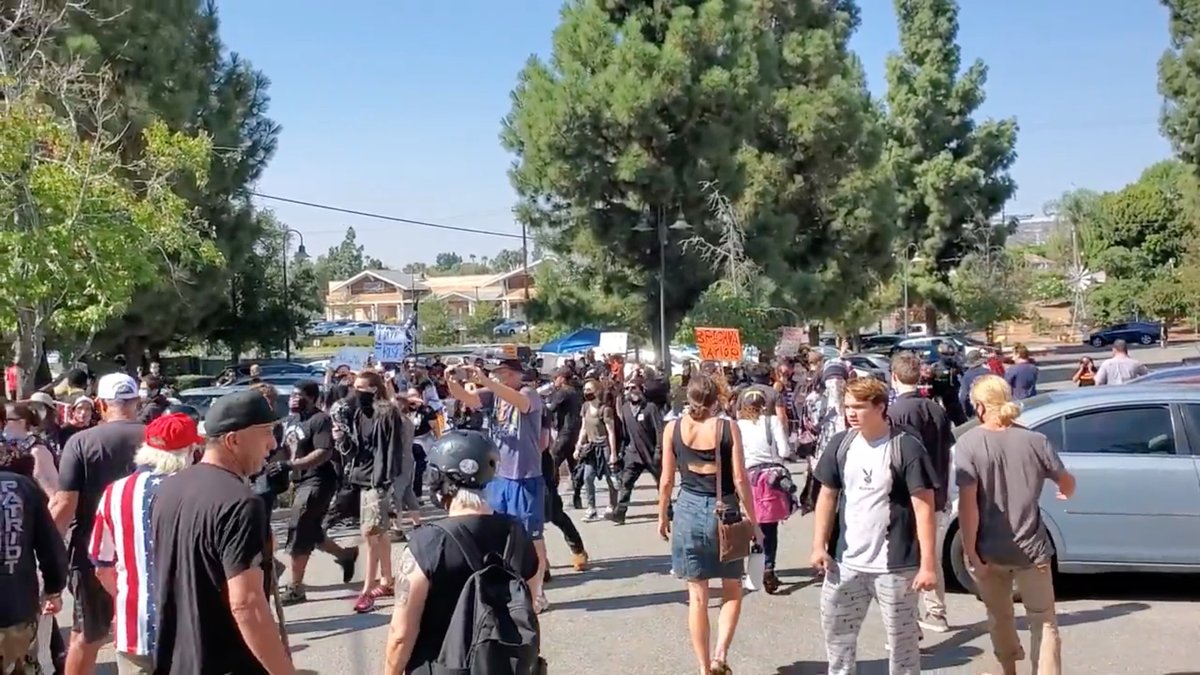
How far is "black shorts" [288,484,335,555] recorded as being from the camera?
8.55m

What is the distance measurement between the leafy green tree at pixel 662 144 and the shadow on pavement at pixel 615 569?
21.1 meters

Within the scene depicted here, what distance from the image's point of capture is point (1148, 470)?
7887 millimetres

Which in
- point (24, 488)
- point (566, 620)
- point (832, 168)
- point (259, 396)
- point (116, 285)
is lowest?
point (566, 620)

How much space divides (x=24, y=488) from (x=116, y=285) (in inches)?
371

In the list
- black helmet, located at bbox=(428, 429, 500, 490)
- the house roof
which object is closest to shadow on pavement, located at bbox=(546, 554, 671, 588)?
black helmet, located at bbox=(428, 429, 500, 490)

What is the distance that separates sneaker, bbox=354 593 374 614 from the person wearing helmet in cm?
505

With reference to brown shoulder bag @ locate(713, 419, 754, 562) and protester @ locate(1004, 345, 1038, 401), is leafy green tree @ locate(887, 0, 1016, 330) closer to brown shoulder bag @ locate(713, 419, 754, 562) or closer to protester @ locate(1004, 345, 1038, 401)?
protester @ locate(1004, 345, 1038, 401)

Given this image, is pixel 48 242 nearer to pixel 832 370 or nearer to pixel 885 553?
pixel 832 370

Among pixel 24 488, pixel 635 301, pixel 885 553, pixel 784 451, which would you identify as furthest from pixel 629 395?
pixel 635 301

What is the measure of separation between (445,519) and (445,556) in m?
0.16

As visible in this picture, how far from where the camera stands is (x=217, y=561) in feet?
11.8

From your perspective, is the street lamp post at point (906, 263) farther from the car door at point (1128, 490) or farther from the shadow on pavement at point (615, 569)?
the car door at point (1128, 490)

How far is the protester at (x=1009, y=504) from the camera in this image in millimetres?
5559

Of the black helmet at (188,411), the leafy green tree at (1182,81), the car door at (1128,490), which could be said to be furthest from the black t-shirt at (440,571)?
the leafy green tree at (1182,81)
